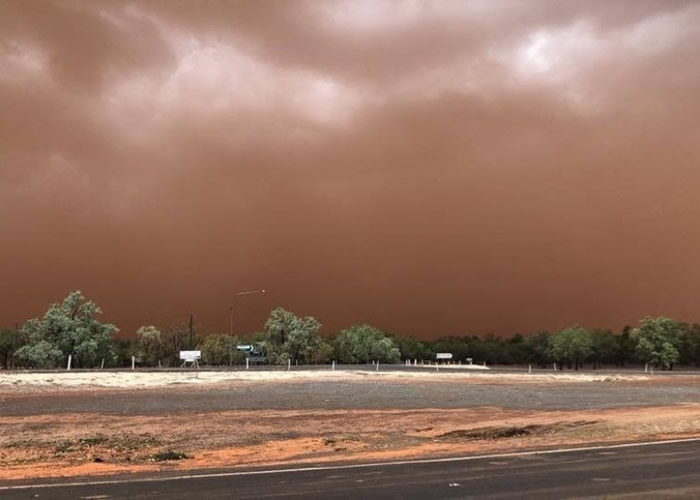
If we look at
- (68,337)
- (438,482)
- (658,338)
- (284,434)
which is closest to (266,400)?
(284,434)

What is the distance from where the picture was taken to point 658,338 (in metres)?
176

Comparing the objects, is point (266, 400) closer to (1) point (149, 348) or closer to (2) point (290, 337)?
(1) point (149, 348)

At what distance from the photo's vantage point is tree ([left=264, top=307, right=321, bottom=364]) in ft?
538

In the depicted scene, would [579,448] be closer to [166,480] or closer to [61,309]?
[166,480]

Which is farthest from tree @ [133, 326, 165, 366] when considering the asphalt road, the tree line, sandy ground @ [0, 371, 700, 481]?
the asphalt road

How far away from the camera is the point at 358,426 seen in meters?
30.7

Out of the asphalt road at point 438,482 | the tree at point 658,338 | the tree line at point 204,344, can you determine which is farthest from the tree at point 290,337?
the asphalt road at point 438,482

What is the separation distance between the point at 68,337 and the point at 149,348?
3637 centimetres

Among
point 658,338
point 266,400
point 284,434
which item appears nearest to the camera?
point 284,434

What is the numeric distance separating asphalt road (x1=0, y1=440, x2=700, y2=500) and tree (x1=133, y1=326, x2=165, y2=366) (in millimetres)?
137299

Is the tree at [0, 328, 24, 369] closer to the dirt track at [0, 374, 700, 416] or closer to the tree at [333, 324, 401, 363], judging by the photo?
the tree at [333, 324, 401, 363]

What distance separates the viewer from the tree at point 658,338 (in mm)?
175000

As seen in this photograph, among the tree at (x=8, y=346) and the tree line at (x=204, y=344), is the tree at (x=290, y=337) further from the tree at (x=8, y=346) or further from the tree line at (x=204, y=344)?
the tree at (x=8, y=346)

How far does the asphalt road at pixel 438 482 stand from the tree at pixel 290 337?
144 metres
